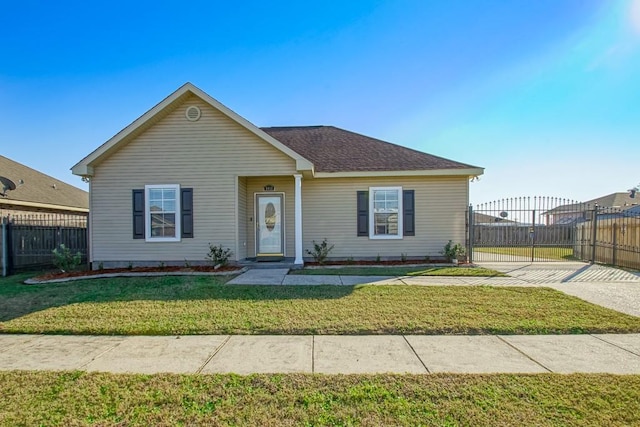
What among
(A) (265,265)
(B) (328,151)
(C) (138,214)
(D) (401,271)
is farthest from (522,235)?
(C) (138,214)

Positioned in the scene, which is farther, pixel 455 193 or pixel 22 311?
pixel 455 193

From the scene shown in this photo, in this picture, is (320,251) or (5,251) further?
(320,251)

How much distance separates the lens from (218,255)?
9578 millimetres

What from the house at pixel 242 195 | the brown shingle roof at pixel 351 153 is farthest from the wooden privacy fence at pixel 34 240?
the brown shingle roof at pixel 351 153

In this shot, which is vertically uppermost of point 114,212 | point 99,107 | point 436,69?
point 436,69

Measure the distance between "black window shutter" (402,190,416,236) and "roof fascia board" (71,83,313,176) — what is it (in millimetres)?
3584

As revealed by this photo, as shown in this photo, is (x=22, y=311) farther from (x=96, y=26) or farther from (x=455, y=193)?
(x=455, y=193)

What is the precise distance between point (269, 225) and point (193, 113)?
4353mm

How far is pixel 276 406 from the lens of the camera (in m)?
2.54

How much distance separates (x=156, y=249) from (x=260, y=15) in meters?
8.16

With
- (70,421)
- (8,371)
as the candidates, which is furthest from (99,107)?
(70,421)

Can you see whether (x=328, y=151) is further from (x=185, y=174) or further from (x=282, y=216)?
(x=185, y=174)

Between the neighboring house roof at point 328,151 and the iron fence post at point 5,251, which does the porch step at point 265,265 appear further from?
the iron fence post at point 5,251

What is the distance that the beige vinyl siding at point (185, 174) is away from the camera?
9.86 m
